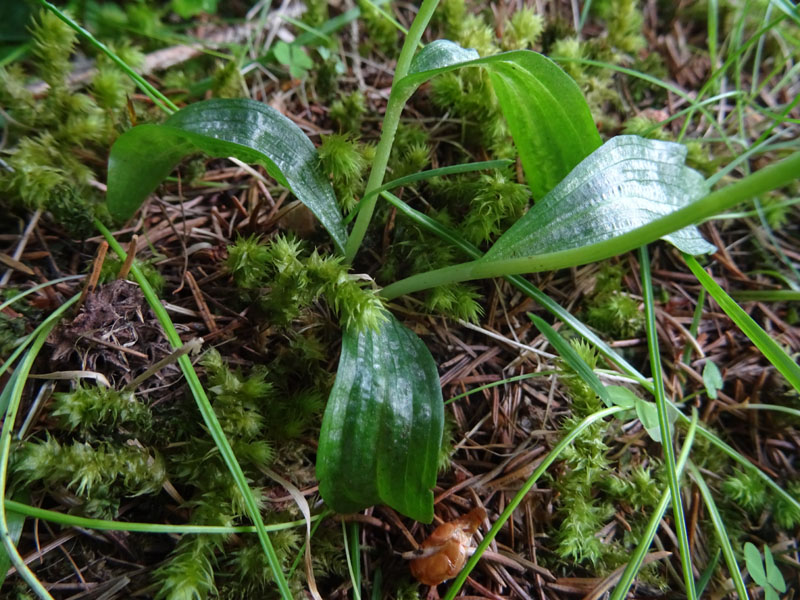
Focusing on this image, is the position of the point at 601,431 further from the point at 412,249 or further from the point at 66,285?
the point at 66,285

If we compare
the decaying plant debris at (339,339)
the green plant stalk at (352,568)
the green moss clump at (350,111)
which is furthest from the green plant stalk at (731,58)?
the green plant stalk at (352,568)

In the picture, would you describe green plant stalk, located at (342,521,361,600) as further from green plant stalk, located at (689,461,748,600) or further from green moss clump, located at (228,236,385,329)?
green plant stalk, located at (689,461,748,600)

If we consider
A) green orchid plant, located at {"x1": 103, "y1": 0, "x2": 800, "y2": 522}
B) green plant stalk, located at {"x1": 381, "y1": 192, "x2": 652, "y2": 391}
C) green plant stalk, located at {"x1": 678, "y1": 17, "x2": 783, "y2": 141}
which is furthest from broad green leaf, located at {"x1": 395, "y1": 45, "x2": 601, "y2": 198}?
green plant stalk, located at {"x1": 678, "y1": 17, "x2": 783, "y2": 141}

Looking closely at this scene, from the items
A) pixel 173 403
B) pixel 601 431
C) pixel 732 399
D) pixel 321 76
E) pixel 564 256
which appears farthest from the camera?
pixel 321 76

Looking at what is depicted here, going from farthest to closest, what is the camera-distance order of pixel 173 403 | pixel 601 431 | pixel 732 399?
pixel 732 399 → pixel 601 431 → pixel 173 403

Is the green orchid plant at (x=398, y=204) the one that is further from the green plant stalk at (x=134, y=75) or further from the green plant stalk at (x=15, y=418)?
the green plant stalk at (x=15, y=418)

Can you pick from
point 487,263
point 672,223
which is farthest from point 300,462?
point 672,223
